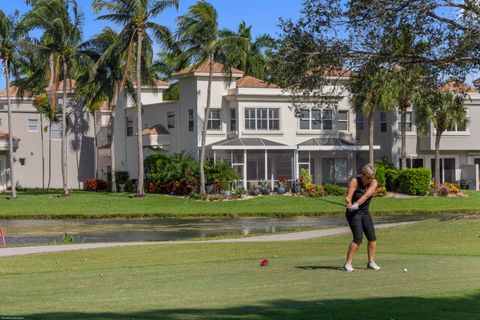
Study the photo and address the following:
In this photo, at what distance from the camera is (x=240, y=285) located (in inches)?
515

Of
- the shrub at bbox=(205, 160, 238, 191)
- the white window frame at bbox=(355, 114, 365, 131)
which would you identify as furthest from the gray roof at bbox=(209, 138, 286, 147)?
the white window frame at bbox=(355, 114, 365, 131)

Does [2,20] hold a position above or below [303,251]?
above

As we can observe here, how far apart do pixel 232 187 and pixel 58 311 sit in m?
41.5

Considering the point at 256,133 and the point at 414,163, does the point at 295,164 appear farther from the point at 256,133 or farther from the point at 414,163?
the point at 414,163

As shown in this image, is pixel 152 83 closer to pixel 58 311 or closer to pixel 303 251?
pixel 303 251

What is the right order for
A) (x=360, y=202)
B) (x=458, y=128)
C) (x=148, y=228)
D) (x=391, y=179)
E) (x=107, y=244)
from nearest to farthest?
(x=360, y=202)
(x=107, y=244)
(x=148, y=228)
(x=391, y=179)
(x=458, y=128)

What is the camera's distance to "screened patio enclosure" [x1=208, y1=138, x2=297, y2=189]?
53.6m

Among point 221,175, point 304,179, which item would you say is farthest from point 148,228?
point 304,179

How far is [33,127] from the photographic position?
6488 centimetres

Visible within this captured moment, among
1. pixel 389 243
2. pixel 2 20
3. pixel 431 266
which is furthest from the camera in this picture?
pixel 2 20

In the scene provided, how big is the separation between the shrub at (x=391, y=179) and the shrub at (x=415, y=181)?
27.5 inches

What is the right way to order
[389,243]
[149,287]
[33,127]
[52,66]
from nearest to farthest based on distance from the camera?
[149,287] → [389,243] → [52,66] → [33,127]

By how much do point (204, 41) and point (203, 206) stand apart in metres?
9.99

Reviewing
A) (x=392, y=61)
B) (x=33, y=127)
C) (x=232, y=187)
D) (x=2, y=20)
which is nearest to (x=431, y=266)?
(x=392, y=61)
